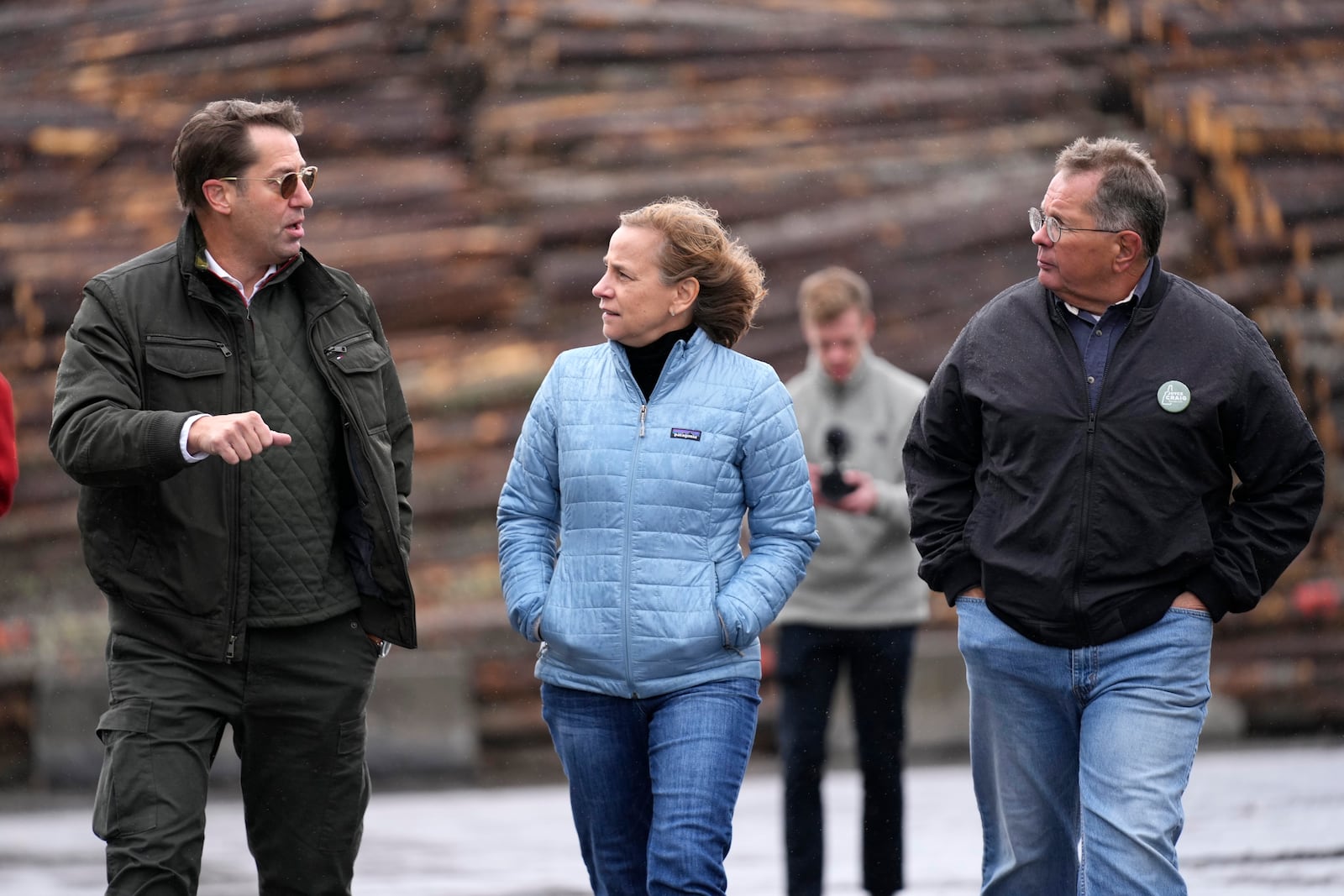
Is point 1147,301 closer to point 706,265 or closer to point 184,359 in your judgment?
point 706,265

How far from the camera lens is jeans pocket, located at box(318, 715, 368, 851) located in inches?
175

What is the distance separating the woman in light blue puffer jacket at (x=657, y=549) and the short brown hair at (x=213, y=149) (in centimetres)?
90

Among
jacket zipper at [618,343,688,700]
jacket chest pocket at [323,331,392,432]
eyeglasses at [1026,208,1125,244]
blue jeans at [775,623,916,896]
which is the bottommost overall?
blue jeans at [775,623,916,896]

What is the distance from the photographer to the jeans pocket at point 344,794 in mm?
4441

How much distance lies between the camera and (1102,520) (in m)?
4.23

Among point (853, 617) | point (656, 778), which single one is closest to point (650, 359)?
point (656, 778)

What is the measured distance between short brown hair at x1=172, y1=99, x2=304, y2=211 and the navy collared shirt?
1.88m

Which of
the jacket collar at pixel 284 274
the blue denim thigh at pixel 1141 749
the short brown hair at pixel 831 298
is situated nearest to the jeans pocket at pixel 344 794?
the jacket collar at pixel 284 274

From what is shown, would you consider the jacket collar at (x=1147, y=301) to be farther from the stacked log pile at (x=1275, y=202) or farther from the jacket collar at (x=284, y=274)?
the stacked log pile at (x=1275, y=202)

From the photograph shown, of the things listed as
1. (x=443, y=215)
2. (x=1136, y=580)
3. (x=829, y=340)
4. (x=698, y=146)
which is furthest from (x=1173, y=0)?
(x=1136, y=580)

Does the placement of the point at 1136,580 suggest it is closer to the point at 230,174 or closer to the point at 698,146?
the point at 230,174

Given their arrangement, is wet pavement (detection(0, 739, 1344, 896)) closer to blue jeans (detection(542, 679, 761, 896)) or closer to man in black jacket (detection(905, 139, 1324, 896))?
blue jeans (detection(542, 679, 761, 896))

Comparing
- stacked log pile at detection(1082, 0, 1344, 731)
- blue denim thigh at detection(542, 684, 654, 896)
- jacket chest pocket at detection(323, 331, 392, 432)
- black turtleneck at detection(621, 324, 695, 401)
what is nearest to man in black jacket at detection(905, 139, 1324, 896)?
black turtleneck at detection(621, 324, 695, 401)

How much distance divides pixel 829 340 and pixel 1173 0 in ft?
20.7
